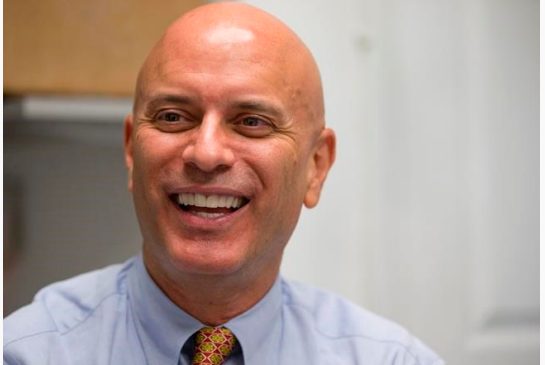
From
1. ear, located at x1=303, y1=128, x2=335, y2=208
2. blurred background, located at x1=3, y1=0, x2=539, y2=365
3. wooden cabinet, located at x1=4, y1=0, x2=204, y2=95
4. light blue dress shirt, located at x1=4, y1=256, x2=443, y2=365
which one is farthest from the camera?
blurred background, located at x1=3, y1=0, x2=539, y2=365

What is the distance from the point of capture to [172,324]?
43.4 inches

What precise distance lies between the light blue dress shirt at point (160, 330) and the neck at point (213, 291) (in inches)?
0.6

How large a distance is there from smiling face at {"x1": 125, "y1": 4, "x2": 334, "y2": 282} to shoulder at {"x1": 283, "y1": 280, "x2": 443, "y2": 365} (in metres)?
0.17

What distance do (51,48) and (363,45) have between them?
81 cm

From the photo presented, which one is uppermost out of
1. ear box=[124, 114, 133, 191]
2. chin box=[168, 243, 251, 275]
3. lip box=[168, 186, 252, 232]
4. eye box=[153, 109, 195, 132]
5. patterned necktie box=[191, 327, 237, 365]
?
eye box=[153, 109, 195, 132]

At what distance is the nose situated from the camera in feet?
3.22

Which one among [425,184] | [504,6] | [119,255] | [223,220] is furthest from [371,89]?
[223,220]

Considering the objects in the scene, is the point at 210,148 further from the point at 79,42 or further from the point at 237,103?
the point at 79,42

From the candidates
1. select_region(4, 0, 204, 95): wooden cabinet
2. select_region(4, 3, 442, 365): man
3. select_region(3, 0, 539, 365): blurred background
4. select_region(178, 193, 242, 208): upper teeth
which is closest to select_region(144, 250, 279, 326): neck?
select_region(4, 3, 442, 365): man

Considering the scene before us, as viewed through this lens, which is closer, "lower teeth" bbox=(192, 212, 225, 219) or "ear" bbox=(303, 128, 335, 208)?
"lower teeth" bbox=(192, 212, 225, 219)

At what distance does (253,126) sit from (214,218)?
0.44 feet

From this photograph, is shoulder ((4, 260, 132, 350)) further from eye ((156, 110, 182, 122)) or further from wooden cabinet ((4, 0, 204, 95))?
wooden cabinet ((4, 0, 204, 95))

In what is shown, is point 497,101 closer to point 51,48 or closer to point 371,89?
point 371,89

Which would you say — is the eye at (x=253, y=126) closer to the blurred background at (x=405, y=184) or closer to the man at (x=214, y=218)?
the man at (x=214, y=218)
